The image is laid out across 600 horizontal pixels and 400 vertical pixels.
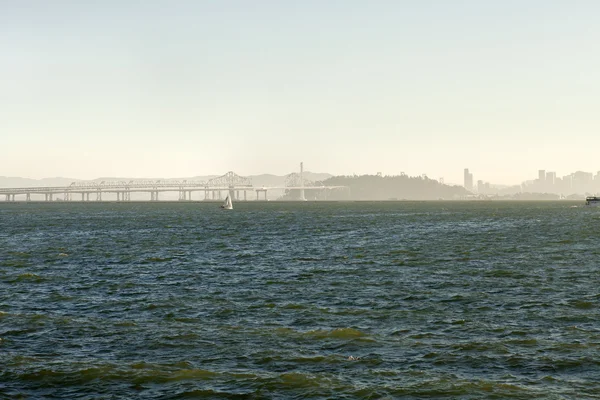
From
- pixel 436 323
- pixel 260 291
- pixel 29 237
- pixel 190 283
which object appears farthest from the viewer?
pixel 29 237

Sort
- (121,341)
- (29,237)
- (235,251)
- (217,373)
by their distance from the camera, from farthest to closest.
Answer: (29,237) → (235,251) → (121,341) → (217,373)

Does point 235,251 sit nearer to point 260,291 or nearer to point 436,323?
point 260,291

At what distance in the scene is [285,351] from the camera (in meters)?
19.9

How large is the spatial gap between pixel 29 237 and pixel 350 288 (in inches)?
2169

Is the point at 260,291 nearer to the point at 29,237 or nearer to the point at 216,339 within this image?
the point at 216,339

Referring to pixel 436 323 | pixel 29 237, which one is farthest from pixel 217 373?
pixel 29 237

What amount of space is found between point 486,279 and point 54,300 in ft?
72.5

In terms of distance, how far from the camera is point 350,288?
1297 inches

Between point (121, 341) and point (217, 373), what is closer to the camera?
point (217, 373)

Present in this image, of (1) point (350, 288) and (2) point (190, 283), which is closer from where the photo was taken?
(1) point (350, 288)

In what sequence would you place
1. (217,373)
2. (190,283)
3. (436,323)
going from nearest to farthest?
1. (217,373)
2. (436,323)
3. (190,283)

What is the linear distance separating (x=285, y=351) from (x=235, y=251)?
119 feet

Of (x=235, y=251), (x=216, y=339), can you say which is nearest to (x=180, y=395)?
(x=216, y=339)

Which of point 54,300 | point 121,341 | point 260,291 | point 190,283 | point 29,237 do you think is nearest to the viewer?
point 121,341
